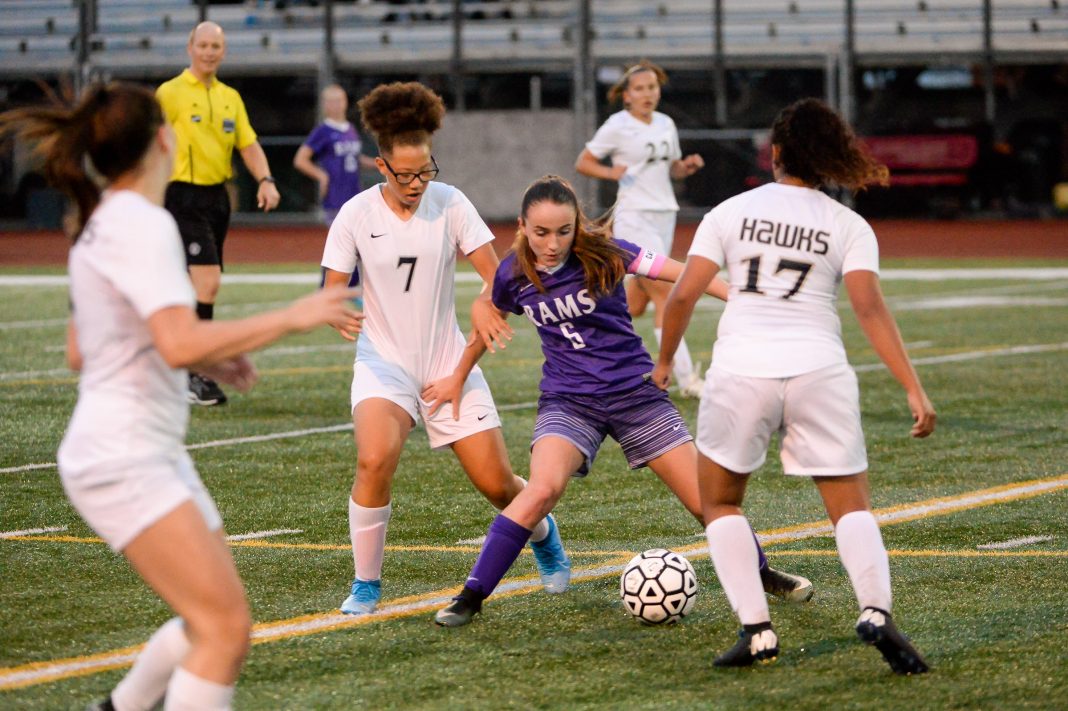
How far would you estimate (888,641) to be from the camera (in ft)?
15.9

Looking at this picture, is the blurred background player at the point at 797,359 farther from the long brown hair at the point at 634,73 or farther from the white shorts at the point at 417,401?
the long brown hair at the point at 634,73

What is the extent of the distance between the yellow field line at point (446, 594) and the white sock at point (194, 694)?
4.17 feet

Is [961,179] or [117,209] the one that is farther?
[961,179]

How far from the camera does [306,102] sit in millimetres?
37125

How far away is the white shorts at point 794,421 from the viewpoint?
193 inches

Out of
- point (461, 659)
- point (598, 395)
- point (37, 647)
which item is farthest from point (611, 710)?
point (37, 647)

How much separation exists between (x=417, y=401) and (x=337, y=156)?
37.8 ft

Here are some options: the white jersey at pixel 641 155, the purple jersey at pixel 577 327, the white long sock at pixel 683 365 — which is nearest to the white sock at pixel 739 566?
the purple jersey at pixel 577 327

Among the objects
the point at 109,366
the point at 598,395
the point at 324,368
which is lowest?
the point at 324,368

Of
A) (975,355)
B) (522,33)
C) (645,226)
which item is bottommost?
(975,355)

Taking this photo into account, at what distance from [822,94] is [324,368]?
24196 millimetres

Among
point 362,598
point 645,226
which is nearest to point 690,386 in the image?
point 645,226

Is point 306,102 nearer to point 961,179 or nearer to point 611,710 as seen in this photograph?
point 961,179

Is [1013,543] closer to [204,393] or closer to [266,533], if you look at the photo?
[266,533]
